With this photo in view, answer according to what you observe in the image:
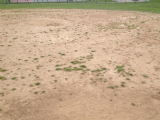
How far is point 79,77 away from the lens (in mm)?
6949

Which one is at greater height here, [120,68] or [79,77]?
[120,68]

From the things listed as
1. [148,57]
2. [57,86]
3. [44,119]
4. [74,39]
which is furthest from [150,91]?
[74,39]

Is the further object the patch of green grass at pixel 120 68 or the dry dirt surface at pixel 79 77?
the patch of green grass at pixel 120 68

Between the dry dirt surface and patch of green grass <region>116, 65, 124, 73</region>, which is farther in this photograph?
patch of green grass <region>116, 65, 124, 73</region>

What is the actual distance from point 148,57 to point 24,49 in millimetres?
8594

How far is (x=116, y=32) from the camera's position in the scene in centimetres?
1380

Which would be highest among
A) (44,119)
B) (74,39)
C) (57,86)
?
(74,39)

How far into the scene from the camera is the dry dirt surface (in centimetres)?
506

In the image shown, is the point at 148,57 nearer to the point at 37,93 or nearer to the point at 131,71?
the point at 131,71

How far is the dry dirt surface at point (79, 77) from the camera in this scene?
5055 mm

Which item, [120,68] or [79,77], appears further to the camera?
[120,68]

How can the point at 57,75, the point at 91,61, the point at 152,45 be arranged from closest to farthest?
the point at 57,75 → the point at 91,61 → the point at 152,45

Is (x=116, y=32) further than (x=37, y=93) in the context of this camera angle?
Yes

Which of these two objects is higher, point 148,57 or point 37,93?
point 148,57
